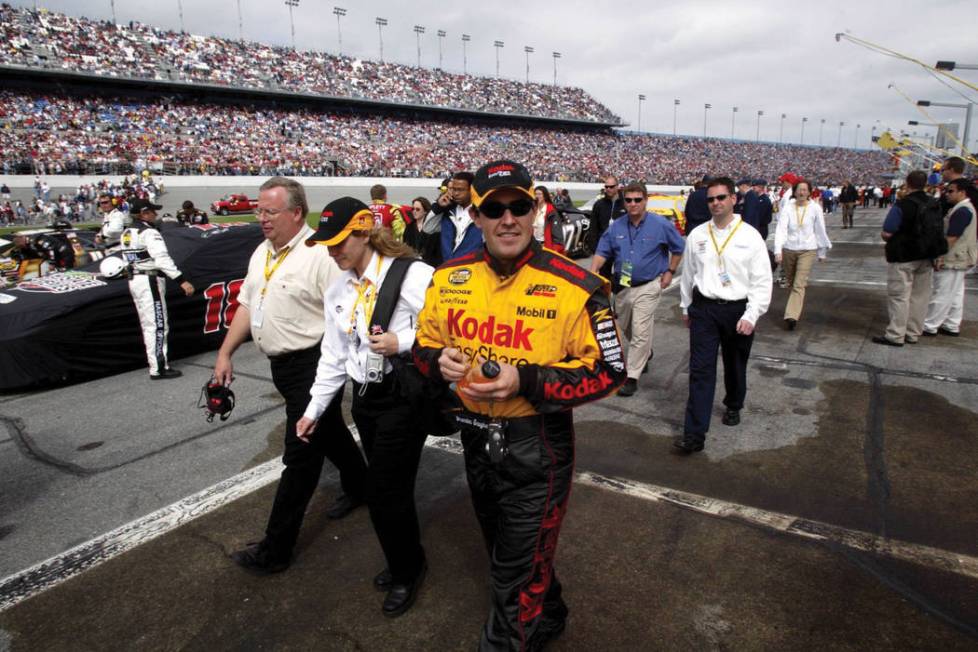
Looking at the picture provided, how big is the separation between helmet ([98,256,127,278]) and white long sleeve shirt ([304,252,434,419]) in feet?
16.3

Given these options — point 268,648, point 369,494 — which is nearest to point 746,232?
point 369,494

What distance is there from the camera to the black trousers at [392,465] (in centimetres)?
254

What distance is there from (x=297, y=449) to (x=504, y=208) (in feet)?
5.81

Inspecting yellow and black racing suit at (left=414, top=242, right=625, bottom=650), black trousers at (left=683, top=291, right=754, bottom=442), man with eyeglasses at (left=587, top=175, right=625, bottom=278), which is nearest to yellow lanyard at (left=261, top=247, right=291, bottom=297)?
yellow and black racing suit at (left=414, top=242, right=625, bottom=650)

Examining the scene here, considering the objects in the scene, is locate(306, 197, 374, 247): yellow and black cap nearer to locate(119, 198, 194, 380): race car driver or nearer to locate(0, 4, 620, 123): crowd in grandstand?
locate(119, 198, 194, 380): race car driver

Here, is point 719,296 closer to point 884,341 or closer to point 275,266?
point 275,266

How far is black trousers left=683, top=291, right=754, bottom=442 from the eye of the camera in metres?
4.09

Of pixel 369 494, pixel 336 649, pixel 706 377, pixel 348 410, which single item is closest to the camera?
pixel 336 649

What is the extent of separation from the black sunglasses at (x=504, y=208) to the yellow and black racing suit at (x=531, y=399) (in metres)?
0.14

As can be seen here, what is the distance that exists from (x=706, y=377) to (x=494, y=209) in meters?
2.73

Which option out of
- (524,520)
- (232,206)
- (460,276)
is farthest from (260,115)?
(524,520)

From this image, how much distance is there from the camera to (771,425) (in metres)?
4.58

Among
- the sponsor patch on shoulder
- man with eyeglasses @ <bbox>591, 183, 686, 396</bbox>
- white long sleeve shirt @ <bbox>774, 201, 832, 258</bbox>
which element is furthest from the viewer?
white long sleeve shirt @ <bbox>774, 201, 832, 258</bbox>

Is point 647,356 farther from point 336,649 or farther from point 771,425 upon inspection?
point 336,649
